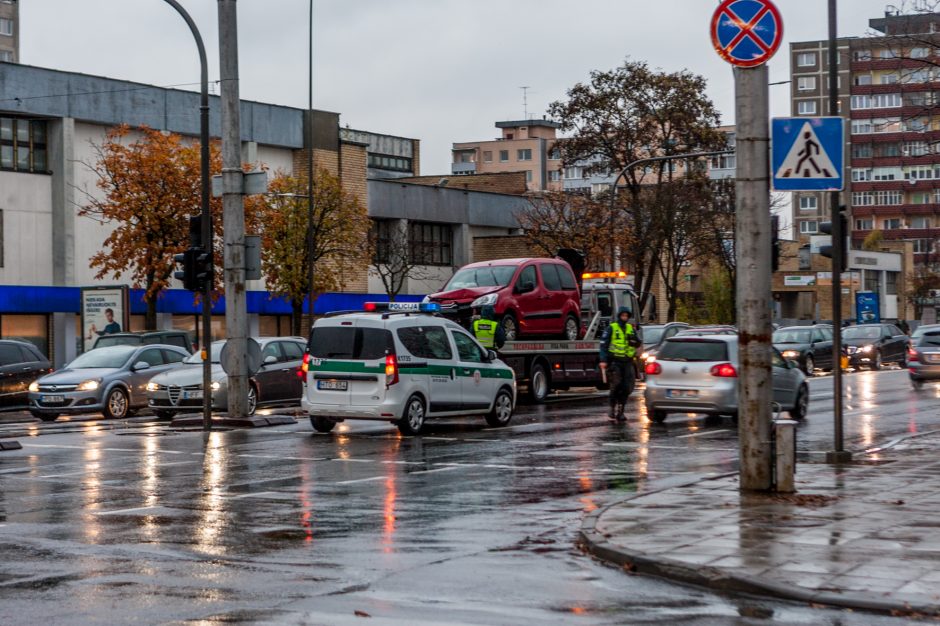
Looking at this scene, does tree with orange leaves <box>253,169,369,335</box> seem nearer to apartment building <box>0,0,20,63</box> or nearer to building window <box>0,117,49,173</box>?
building window <box>0,117,49,173</box>

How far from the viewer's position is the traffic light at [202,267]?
24656 mm

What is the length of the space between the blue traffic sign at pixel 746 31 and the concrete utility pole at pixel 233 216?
44.7 ft

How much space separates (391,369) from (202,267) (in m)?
4.99

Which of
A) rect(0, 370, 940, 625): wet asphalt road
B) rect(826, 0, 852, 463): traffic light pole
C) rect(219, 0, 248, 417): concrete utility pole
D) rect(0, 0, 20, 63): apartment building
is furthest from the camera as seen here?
rect(0, 0, 20, 63): apartment building

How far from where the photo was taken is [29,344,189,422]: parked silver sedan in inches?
1158

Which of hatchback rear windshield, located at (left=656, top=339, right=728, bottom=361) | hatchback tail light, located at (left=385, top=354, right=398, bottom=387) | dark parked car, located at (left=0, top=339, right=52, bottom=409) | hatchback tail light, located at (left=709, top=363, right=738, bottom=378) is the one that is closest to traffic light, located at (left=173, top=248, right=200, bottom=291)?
hatchback tail light, located at (left=385, top=354, right=398, bottom=387)

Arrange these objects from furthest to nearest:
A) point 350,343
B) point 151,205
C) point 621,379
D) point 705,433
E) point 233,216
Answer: point 151,205 → point 233,216 → point 621,379 → point 705,433 → point 350,343

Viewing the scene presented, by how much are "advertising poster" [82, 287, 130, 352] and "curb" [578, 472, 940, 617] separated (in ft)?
97.5

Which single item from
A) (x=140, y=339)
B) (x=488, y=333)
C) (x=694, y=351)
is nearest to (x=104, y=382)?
(x=140, y=339)

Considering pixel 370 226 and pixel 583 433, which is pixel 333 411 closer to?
pixel 583 433

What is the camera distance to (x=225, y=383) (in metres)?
28.0

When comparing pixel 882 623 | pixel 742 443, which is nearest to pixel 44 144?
pixel 742 443

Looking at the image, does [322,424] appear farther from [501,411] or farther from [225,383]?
[225,383]

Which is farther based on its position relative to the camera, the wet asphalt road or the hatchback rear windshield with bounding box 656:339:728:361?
the hatchback rear windshield with bounding box 656:339:728:361
